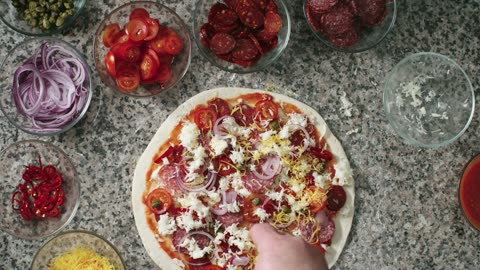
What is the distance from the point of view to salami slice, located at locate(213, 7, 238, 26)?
323 cm

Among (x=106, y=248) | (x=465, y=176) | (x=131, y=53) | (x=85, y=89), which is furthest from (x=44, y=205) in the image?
(x=465, y=176)

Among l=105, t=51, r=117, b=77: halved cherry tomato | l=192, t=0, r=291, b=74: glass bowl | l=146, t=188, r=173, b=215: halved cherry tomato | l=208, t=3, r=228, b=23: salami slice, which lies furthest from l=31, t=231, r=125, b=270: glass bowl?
l=208, t=3, r=228, b=23: salami slice

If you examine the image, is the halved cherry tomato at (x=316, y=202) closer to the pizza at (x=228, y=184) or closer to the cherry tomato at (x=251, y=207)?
the pizza at (x=228, y=184)

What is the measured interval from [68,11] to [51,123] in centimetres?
54

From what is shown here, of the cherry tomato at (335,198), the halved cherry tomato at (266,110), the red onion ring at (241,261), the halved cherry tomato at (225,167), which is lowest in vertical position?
the red onion ring at (241,261)

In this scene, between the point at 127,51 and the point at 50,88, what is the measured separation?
1.33 ft

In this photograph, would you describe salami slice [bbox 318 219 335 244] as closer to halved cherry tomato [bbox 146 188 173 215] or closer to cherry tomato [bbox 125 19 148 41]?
halved cherry tomato [bbox 146 188 173 215]

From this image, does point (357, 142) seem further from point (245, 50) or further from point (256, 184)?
point (245, 50)

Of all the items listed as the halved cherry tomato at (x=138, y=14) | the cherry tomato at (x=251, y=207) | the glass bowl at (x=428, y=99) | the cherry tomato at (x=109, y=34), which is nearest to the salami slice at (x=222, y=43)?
the halved cherry tomato at (x=138, y=14)

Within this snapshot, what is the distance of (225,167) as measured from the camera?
3289 mm

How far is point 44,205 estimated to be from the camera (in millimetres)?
3219

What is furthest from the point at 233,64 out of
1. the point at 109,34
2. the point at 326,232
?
the point at 326,232

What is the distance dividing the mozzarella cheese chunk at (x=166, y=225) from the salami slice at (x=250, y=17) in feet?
3.27

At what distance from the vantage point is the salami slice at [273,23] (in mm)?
3236
